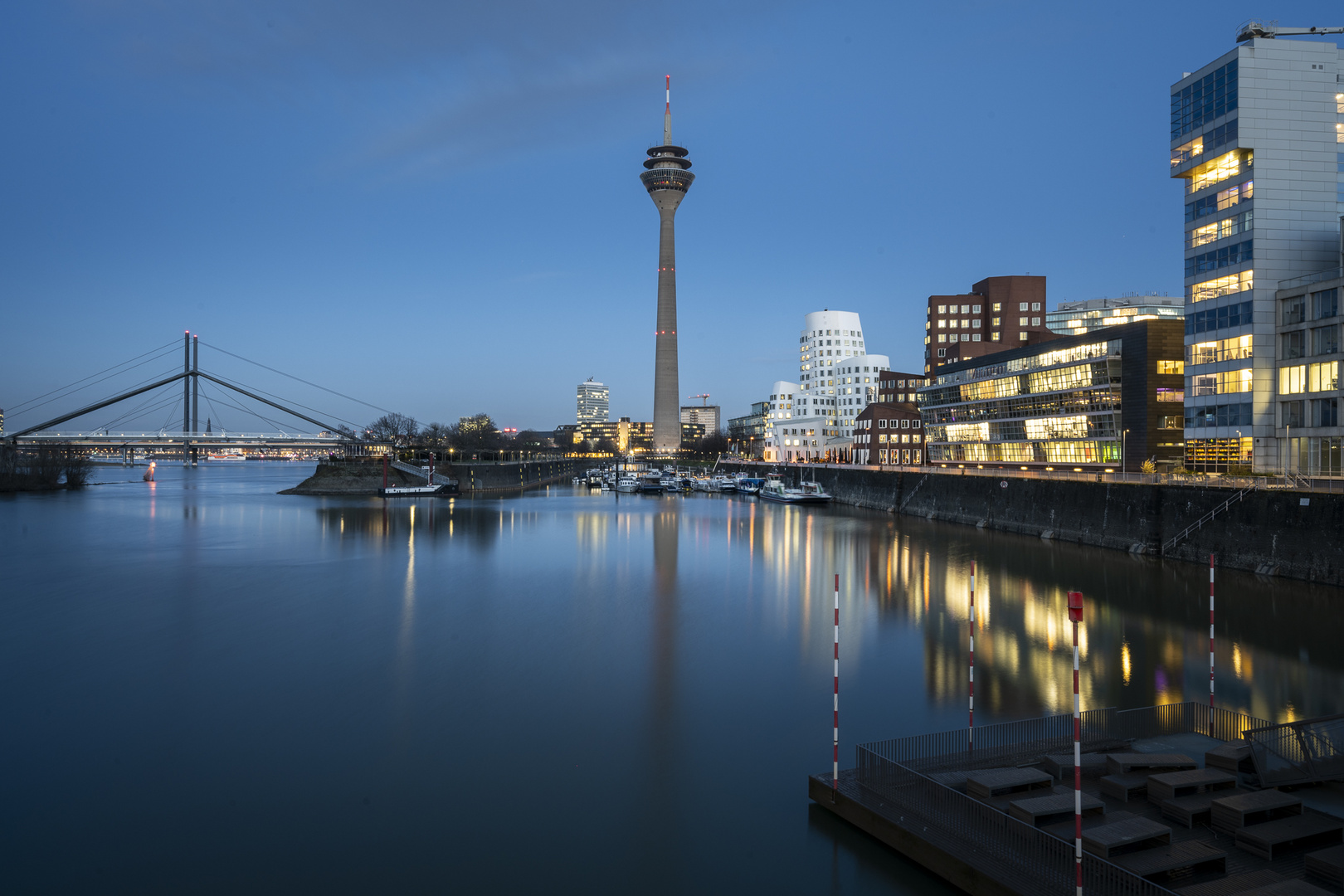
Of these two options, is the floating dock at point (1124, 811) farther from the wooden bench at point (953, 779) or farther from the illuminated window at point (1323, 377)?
the illuminated window at point (1323, 377)

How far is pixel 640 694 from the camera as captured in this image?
14.5m

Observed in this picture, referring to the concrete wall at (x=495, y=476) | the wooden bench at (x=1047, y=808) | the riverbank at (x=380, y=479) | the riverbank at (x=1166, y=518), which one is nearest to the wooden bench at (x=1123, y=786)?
the wooden bench at (x=1047, y=808)

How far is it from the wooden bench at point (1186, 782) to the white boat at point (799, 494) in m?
59.7

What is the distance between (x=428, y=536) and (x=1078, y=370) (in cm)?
4252

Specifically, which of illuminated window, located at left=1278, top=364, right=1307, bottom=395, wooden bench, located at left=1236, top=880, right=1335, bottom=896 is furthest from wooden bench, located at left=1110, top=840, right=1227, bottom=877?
illuminated window, located at left=1278, top=364, right=1307, bottom=395

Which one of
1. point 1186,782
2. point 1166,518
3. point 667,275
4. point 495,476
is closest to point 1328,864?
point 1186,782

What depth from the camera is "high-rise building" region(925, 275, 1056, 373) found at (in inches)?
3410

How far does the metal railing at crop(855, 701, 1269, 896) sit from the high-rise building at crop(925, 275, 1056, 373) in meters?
77.4

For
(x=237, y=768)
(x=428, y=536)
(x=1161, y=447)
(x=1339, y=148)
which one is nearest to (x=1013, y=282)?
(x=1161, y=447)

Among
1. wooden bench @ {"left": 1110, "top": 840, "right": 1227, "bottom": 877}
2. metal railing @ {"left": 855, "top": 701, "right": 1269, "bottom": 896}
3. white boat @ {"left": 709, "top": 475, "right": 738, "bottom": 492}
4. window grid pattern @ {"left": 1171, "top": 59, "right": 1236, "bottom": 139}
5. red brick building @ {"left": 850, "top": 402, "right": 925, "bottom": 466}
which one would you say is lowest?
white boat @ {"left": 709, "top": 475, "right": 738, "bottom": 492}

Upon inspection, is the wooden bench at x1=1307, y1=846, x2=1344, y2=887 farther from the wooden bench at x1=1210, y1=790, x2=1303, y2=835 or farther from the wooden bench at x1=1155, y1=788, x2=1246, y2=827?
the wooden bench at x1=1155, y1=788, x2=1246, y2=827

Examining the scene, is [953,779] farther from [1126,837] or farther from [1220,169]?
[1220,169]

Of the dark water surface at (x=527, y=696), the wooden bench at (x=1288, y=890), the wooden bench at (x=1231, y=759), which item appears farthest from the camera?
the dark water surface at (x=527, y=696)

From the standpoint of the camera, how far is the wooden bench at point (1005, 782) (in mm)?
7973
